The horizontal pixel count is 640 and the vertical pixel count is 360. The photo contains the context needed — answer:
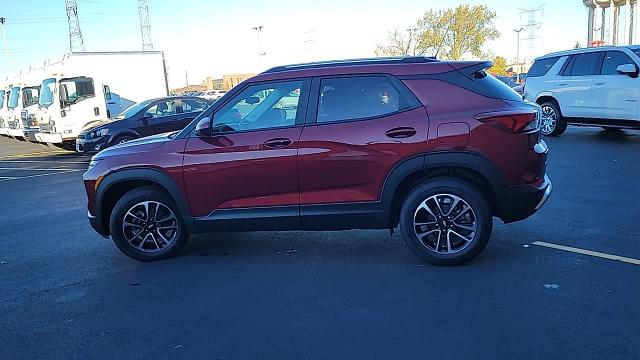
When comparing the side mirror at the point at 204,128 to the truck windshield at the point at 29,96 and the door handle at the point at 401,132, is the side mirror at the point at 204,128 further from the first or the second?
the truck windshield at the point at 29,96

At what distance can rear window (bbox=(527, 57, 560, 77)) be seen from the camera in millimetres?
12962

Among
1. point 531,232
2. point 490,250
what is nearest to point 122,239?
point 490,250

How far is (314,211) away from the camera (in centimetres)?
488

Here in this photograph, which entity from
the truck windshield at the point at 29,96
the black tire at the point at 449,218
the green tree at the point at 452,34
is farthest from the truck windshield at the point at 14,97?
the green tree at the point at 452,34

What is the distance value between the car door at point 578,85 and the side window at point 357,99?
8.93 metres

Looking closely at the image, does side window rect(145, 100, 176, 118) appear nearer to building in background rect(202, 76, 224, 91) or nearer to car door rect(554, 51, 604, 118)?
car door rect(554, 51, 604, 118)

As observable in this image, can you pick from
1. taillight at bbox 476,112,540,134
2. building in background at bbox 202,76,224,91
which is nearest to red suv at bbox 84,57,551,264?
taillight at bbox 476,112,540,134

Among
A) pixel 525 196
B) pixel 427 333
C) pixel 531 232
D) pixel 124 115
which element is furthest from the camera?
pixel 124 115

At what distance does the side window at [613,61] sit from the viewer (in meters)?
11.2

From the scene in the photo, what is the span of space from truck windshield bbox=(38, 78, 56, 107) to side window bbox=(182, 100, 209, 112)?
510 centimetres

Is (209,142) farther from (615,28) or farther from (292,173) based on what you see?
(615,28)

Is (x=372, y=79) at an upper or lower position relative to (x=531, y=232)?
upper

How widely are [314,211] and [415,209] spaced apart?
91cm

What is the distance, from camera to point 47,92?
656 inches
